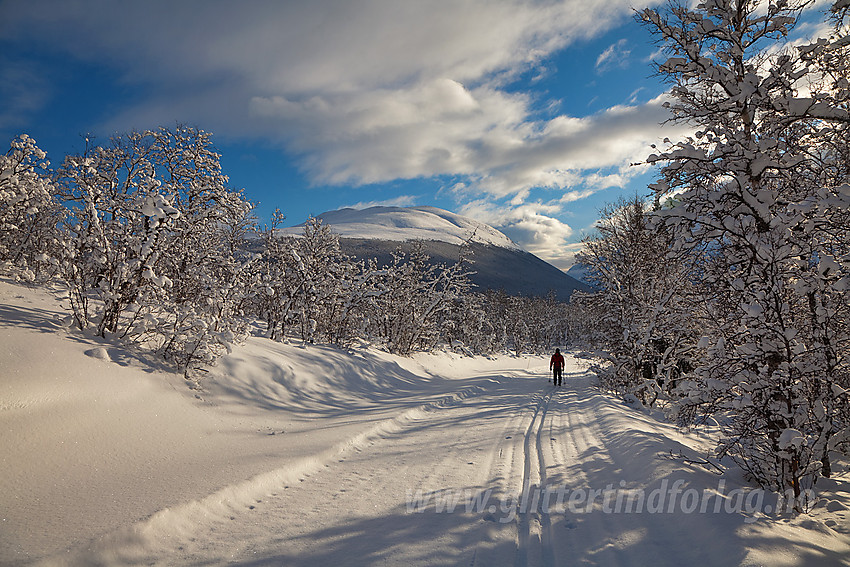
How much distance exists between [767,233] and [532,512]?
4.29 m

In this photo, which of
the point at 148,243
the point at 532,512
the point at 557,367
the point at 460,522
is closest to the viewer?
the point at 460,522

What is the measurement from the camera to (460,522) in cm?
416

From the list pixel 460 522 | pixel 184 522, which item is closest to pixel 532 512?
pixel 460 522

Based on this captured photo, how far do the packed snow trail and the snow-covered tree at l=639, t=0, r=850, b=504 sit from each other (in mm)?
1153

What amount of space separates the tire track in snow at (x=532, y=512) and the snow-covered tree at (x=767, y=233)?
7.50 ft

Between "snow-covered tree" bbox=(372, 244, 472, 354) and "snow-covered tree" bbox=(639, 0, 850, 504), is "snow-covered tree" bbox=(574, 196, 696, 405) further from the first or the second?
"snow-covered tree" bbox=(372, 244, 472, 354)

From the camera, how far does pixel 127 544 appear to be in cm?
338

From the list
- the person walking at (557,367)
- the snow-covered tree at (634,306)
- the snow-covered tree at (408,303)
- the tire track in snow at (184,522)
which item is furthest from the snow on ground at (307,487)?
the snow-covered tree at (408,303)

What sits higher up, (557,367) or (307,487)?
(557,367)

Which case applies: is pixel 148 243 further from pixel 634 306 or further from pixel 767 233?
pixel 634 306

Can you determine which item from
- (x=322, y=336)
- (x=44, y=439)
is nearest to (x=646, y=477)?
(x=44, y=439)

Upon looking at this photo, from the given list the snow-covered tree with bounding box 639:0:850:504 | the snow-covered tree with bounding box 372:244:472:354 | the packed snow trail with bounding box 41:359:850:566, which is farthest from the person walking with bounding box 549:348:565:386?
the snow-covered tree with bounding box 639:0:850:504

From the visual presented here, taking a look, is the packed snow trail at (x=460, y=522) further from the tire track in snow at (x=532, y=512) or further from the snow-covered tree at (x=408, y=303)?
the snow-covered tree at (x=408, y=303)

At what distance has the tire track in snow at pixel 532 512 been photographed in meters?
3.66
